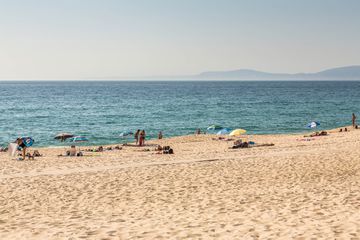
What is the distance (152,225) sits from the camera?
10656mm

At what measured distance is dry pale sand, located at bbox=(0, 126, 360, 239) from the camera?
10.0 metres

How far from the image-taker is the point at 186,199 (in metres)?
13.6

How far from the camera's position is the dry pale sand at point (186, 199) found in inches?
396

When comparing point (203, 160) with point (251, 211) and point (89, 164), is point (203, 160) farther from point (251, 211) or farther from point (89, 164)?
point (251, 211)

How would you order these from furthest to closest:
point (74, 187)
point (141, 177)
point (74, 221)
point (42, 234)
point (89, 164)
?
1. point (89, 164)
2. point (141, 177)
3. point (74, 187)
4. point (74, 221)
5. point (42, 234)

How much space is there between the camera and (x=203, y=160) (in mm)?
22641

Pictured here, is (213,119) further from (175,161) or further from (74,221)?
(74,221)

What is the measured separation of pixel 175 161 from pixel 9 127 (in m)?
37.6

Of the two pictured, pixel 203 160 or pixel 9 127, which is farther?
pixel 9 127

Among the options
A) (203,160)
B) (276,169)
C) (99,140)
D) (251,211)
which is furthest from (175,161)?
(99,140)

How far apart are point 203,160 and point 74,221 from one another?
12.0 m

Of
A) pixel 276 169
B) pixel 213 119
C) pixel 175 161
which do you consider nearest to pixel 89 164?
pixel 175 161

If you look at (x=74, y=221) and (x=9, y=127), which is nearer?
(x=74, y=221)

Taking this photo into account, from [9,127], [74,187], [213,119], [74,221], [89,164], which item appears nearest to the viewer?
[74,221]
